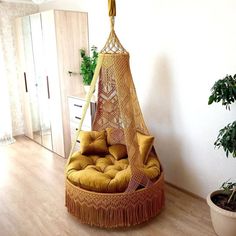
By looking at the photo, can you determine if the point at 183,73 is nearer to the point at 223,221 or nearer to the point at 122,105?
the point at 122,105

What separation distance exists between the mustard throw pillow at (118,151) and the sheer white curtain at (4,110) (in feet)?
8.76

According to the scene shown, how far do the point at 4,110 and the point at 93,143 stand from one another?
8.41 ft

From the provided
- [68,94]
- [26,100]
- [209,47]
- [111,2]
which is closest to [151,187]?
[209,47]

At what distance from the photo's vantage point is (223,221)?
2.21 meters

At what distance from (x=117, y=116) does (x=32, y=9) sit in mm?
3135

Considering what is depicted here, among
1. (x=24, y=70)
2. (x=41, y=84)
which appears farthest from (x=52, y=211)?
(x=24, y=70)

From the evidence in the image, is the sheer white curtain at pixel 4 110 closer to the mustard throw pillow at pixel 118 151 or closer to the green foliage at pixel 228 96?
the mustard throw pillow at pixel 118 151

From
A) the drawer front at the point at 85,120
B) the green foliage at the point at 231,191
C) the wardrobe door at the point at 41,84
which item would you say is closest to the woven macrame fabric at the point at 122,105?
the drawer front at the point at 85,120

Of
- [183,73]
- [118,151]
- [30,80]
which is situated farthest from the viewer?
[30,80]

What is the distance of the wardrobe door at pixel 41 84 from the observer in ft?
13.7

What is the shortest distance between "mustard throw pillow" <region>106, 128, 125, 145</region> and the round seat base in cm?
78

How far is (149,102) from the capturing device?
333 cm

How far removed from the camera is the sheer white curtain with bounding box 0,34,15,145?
482 cm

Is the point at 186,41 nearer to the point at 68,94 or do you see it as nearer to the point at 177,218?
the point at 177,218
